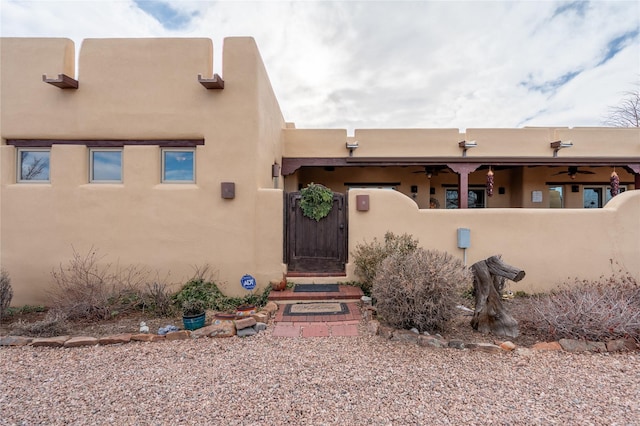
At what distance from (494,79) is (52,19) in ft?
46.1

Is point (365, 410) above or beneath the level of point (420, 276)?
beneath

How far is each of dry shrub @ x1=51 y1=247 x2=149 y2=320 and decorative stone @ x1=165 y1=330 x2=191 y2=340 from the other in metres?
1.61

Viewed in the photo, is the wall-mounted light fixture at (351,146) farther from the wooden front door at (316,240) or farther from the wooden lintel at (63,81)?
the wooden lintel at (63,81)

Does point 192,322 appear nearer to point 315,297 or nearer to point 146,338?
point 146,338

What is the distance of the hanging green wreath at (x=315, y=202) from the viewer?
6.21 metres

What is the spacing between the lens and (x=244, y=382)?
3.04 meters

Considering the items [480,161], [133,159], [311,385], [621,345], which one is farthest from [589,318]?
[133,159]

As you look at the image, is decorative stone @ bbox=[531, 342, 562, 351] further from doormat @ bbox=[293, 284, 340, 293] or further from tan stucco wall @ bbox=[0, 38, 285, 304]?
tan stucco wall @ bbox=[0, 38, 285, 304]

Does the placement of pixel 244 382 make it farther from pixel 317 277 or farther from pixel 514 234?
pixel 514 234

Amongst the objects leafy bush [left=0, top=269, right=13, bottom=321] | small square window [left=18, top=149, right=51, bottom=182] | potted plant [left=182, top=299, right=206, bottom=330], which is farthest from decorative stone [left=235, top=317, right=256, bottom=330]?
small square window [left=18, top=149, right=51, bottom=182]

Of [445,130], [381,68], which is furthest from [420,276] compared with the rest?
[381,68]

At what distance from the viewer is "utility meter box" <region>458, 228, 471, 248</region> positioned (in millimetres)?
6055

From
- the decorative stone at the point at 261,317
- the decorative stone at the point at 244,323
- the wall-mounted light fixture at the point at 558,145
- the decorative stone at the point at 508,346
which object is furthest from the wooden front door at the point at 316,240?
the wall-mounted light fixture at the point at 558,145

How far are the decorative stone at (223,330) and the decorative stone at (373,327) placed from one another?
1.98 metres
